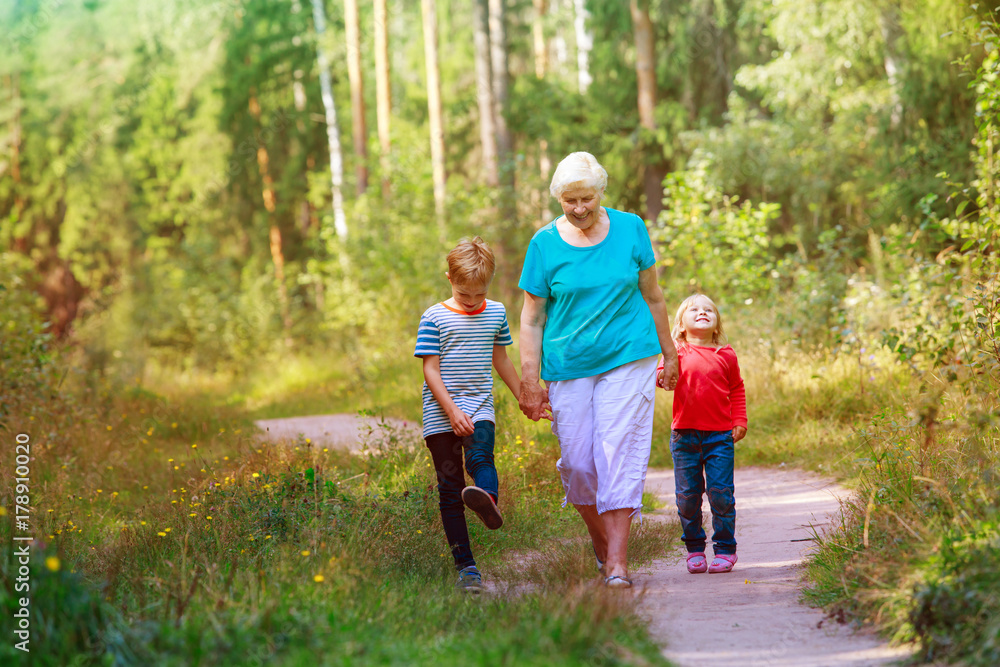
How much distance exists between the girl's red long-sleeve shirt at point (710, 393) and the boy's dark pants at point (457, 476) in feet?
3.52

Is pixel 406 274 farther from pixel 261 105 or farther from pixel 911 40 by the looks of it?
pixel 261 105

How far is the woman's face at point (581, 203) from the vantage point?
4.01 meters

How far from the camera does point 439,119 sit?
17844 mm

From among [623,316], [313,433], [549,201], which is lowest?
[313,433]

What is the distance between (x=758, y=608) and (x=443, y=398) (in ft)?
5.51

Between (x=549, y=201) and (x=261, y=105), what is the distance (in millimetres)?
13831

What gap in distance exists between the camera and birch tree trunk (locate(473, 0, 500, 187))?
15.4 m

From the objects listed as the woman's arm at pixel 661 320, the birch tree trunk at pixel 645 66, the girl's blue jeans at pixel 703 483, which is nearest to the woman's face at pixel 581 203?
the woman's arm at pixel 661 320

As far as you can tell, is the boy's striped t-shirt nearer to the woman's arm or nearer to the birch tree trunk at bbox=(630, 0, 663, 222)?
the woman's arm

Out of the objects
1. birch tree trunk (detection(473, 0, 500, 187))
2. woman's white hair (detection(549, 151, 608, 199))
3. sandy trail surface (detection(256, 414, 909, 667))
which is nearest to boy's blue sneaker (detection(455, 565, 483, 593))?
sandy trail surface (detection(256, 414, 909, 667))

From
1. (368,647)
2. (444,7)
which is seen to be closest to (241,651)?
(368,647)

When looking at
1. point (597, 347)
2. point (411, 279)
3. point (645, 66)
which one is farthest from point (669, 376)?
point (645, 66)

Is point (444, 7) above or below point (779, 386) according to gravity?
above

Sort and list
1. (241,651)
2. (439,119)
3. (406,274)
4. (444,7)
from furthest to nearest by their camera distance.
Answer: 1. (444,7)
2. (439,119)
3. (406,274)
4. (241,651)
